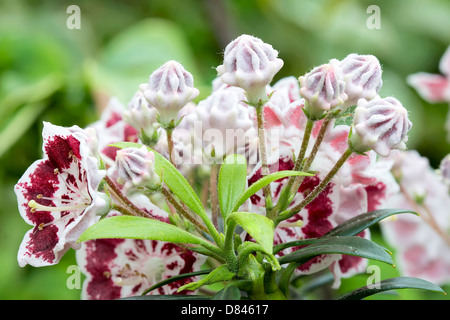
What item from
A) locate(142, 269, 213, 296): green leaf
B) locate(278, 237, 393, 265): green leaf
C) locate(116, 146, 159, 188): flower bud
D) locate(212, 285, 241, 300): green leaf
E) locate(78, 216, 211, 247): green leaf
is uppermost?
locate(116, 146, 159, 188): flower bud

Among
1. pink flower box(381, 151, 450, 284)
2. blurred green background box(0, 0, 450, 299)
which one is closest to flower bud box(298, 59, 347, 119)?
pink flower box(381, 151, 450, 284)

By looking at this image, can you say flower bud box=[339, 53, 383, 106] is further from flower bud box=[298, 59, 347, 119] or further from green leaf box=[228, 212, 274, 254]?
green leaf box=[228, 212, 274, 254]

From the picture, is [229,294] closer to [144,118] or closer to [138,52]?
[144,118]

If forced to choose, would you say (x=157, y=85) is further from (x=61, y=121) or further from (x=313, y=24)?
(x=313, y=24)

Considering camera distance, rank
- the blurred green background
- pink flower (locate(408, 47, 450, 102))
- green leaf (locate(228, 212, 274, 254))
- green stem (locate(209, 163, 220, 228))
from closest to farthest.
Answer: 1. green leaf (locate(228, 212, 274, 254))
2. green stem (locate(209, 163, 220, 228))
3. pink flower (locate(408, 47, 450, 102))
4. the blurred green background

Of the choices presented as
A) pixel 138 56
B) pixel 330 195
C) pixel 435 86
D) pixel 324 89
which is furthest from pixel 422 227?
pixel 138 56
